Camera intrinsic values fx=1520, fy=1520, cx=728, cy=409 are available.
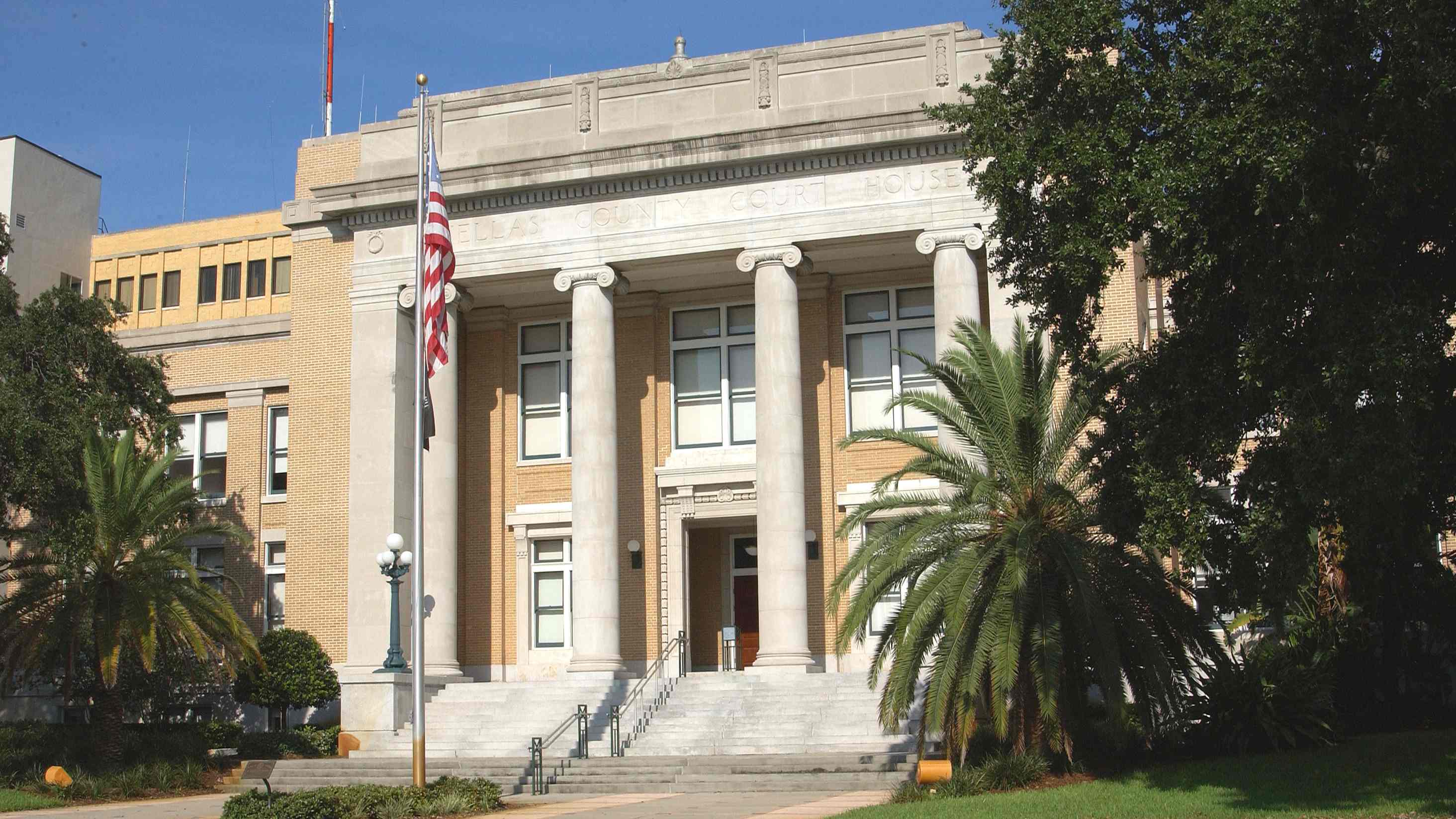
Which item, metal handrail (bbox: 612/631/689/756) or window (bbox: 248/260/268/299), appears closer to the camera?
metal handrail (bbox: 612/631/689/756)

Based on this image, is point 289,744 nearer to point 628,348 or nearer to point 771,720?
point 771,720

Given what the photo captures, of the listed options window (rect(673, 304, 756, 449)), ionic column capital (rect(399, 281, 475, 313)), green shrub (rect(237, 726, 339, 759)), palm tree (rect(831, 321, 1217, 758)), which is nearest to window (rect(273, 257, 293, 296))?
ionic column capital (rect(399, 281, 475, 313))

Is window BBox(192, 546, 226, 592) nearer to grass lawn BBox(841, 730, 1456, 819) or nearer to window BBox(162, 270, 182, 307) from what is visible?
window BBox(162, 270, 182, 307)

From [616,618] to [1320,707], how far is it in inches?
535

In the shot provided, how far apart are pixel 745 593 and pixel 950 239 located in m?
9.12

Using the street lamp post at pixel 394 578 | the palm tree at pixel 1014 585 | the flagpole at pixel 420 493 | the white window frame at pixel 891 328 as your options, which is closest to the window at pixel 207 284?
the street lamp post at pixel 394 578

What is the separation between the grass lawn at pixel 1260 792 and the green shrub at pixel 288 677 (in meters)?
15.5

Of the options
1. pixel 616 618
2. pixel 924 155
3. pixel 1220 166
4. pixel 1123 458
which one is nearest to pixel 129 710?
pixel 616 618

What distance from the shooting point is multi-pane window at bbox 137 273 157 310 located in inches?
1665

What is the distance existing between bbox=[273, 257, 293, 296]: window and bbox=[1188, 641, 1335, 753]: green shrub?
90.4ft

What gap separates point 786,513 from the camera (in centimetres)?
2850

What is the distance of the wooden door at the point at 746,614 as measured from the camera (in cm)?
3247

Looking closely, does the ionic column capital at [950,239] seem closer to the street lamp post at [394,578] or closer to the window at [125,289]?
the street lamp post at [394,578]

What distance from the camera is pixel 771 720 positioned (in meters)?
26.1
